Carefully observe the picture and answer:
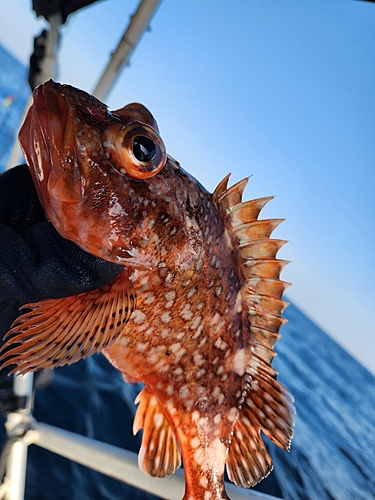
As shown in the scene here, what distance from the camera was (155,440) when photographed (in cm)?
187

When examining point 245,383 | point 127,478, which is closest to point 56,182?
point 245,383

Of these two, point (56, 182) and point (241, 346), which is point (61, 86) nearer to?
point (56, 182)

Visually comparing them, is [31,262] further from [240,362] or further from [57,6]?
[57,6]

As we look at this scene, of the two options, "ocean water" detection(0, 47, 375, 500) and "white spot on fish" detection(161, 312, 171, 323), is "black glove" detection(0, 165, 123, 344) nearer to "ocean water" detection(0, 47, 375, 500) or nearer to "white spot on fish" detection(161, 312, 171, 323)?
"white spot on fish" detection(161, 312, 171, 323)

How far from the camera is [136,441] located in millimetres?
6164

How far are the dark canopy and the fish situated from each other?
3221 mm

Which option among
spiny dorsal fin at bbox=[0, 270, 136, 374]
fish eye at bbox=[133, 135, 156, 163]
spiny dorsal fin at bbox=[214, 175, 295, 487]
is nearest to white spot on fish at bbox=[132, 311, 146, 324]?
spiny dorsal fin at bbox=[0, 270, 136, 374]

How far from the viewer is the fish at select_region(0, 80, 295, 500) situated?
1182 mm

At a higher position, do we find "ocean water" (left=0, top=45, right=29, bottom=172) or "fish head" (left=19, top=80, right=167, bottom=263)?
"ocean water" (left=0, top=45, right=29, bottom=172)

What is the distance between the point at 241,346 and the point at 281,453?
371 inches

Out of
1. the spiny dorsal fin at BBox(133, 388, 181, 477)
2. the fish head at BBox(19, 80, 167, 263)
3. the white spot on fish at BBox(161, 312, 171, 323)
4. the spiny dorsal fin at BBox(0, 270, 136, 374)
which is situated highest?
the fish head at BBox(19, 80, 167, 263)

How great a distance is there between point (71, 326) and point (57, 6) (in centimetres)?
388

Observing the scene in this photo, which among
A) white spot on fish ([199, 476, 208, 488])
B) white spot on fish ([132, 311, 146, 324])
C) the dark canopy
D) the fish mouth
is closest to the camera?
the fish mouth

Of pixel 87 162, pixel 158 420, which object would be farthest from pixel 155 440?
pixel 87 162
